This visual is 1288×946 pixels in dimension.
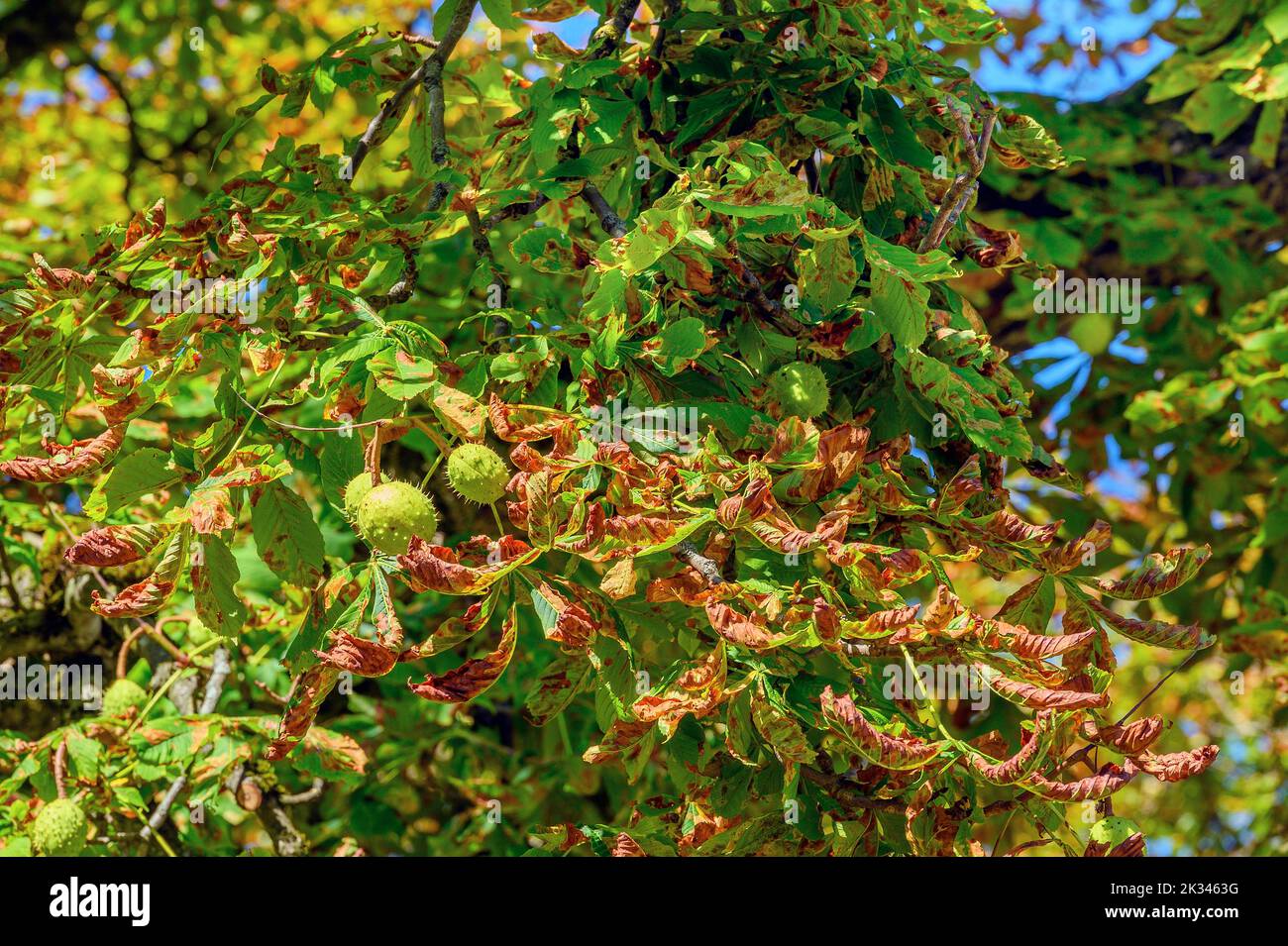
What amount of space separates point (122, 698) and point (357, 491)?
104 centimetres

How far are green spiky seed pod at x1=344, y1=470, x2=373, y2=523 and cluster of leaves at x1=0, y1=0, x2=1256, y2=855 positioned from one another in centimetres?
4

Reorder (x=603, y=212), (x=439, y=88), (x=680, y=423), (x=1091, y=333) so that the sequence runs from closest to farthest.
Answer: (x=680, y=423) < (x=603, y=212) < (x=439, y=88) < (x=1091, y=333)

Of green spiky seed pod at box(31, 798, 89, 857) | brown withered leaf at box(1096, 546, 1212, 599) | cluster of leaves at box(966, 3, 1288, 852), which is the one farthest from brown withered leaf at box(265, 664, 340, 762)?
cluster of leaves at box(966, 3, 1288, 852)

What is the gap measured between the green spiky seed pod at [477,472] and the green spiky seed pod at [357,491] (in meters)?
0.09

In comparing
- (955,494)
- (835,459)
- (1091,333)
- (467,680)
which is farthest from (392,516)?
(1091,333)

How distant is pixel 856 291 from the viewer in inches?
61.0

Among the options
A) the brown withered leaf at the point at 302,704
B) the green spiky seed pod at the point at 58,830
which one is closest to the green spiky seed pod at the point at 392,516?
the brown withered leaf at the point at 302,704

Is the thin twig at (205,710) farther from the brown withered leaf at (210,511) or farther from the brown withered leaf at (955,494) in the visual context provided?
the brown withered leaf at (955,494)

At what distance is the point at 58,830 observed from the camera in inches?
71.9

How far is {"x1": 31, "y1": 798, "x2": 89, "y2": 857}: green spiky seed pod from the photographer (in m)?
1.83

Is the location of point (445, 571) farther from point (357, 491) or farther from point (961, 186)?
point (961, 186)
